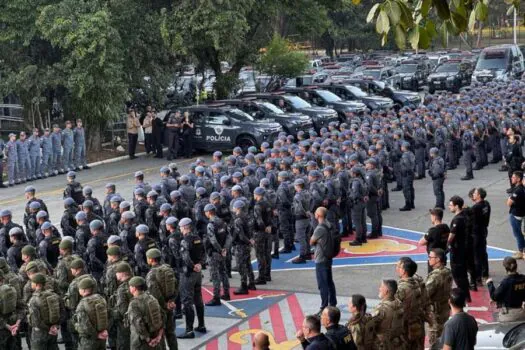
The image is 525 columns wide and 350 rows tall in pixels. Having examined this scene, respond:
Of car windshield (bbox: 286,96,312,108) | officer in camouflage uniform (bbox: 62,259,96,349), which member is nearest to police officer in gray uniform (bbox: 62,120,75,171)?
car windshield (bbox: 286,96,312,108)

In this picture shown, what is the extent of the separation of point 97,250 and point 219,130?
15.2 metres

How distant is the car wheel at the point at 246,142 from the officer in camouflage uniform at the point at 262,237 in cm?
1244

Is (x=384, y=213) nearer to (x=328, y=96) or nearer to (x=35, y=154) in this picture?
(x=35, y=154)

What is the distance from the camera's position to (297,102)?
105 ft

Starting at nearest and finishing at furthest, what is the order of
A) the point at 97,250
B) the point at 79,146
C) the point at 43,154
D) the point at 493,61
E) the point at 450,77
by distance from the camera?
the point at 97,250 → the point at 43,154 → the point at 79,146 → the point at 450,77 → the point at 493,61

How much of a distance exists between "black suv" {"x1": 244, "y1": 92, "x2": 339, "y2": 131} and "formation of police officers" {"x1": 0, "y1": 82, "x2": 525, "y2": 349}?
6310mm

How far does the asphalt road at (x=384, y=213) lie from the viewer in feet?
50.8

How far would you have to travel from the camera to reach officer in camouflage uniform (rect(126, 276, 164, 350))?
10633mm

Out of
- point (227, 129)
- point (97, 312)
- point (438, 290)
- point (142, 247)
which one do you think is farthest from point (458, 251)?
point (227, 129)

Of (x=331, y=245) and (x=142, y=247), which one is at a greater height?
(x=142, y=247)

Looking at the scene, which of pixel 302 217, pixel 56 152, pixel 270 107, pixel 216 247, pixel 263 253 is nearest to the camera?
pixel 216 247

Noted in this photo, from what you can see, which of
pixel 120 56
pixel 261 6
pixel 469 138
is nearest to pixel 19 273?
pixel 469 138

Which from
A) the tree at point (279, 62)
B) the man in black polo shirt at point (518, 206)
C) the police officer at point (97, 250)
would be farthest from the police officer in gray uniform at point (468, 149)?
the tree at point (279, 62)

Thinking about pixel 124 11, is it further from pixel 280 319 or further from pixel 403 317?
pixel 403 317
